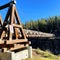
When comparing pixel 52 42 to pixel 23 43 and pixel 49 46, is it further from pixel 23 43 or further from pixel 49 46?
pixel 23 43

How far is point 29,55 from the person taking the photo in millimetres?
8930

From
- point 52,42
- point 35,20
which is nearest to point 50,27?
point 35,20

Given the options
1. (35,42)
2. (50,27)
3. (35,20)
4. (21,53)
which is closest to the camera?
(21,53)

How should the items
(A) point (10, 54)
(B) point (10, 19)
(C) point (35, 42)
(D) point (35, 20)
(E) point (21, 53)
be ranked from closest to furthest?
(A) point (10, 54) → (B) point (10, 19) → (E) point (21, 53) → (C) point (35, 42) → (D) point (35, 20)

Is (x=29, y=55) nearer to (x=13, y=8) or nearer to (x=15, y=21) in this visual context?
(x=15, y=21)

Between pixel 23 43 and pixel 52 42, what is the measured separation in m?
17.0

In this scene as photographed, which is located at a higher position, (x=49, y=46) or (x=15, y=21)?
(x=15, y=21)

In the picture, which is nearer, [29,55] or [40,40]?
[29,55]

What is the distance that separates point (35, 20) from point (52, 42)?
45981mm

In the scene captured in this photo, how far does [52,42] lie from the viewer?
25.2m

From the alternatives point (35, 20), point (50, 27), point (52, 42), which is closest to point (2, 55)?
point (52, 42)

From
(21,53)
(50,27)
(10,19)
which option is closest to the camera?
(10,19)

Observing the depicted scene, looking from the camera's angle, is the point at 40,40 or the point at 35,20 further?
the point at 35,20

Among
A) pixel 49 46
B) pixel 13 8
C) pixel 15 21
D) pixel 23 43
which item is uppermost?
pixel 13 8
